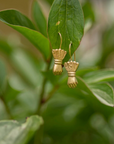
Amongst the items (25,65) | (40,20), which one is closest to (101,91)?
(40,20)

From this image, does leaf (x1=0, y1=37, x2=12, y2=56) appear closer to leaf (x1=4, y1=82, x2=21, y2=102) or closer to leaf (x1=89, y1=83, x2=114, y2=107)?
leaf (x1=4, y1=82, x2=21, y2=102)

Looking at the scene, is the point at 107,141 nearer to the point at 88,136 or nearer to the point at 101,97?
the point at 88,136

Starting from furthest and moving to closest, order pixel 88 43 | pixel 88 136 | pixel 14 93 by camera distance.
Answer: pixel 88 43
pixel 88 136
pixel 14 93

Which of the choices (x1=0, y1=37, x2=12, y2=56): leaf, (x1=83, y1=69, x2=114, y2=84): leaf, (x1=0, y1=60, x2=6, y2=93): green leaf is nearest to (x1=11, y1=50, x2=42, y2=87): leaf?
(x1=0, y1=37, x2=12, y2=56): leaf

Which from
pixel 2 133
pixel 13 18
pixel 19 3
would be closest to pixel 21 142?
pixel 2 133

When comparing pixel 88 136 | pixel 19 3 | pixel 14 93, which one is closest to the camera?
pixel 14 93

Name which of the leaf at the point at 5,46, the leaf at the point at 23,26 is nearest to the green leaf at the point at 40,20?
the leaf at the point at 23,26

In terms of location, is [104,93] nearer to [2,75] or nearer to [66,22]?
[66,22]
